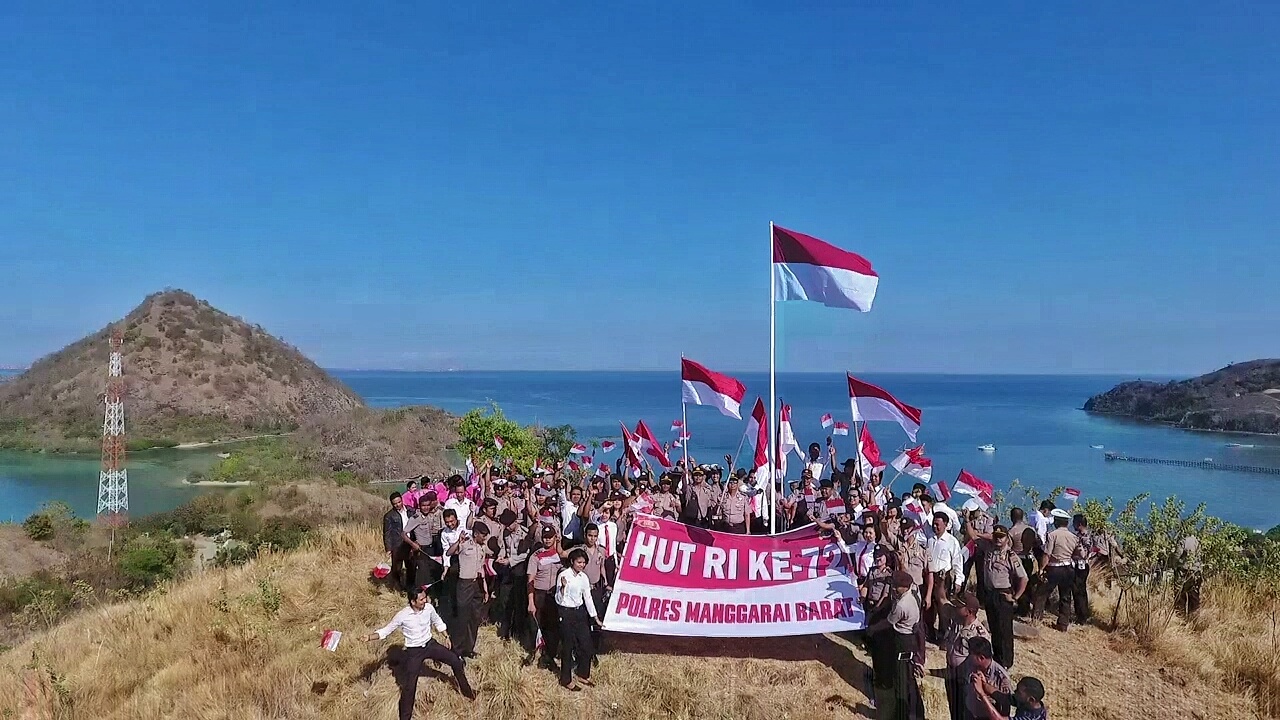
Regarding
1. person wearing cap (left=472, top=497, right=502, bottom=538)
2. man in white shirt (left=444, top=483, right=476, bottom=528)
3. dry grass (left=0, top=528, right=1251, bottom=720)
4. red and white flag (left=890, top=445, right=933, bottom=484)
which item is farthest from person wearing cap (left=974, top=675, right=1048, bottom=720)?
red and white flag (left=890, top=445, right=933, bottom=484)

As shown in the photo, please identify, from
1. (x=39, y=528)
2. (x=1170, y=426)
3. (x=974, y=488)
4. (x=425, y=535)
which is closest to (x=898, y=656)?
(x=425, y=535)

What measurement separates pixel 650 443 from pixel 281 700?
9757mm

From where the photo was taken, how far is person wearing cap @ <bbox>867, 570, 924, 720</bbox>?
8.26 metres

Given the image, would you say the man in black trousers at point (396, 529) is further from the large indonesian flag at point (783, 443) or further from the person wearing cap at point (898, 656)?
the large indonesian flag at point (783, 443)

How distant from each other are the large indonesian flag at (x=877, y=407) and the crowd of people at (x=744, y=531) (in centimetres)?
143

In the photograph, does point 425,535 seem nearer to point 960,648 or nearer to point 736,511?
point 736,511

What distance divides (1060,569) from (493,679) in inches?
317

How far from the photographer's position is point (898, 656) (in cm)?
843

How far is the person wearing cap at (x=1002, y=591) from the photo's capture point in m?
9.38

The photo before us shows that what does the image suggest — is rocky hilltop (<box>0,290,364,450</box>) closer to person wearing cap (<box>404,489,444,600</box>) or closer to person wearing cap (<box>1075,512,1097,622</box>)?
person wearing cap (<box>404,489,444,600</box>)

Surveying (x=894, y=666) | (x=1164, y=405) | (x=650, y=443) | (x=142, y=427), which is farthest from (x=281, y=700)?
(x=1164, y=405)

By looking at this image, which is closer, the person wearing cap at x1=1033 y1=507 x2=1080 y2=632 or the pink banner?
the pink banner

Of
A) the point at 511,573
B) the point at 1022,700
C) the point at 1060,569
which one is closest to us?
the point at 1022,700

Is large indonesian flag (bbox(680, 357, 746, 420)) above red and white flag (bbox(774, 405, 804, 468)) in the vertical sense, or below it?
above
